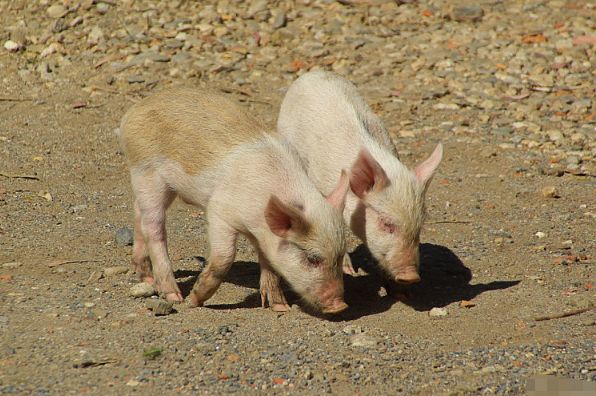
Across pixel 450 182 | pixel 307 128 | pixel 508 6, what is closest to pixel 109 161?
pixel 307 128

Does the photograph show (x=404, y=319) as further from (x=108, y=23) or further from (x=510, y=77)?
(x=108, y=23)

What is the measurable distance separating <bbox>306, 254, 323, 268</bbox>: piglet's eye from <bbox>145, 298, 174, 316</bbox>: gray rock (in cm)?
101

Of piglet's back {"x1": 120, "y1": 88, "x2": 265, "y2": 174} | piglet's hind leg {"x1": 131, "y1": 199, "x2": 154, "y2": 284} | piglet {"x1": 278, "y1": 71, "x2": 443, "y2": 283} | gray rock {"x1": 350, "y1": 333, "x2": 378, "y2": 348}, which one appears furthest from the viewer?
piglet's hind leg {"x1": 131, "y1": 199, "x2": 154, "y2": 284}

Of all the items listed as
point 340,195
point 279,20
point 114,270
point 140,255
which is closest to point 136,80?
point 279,20

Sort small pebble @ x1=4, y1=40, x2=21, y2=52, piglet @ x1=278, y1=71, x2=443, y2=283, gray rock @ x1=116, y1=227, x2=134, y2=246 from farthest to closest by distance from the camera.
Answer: small pebble @ x1=4, y1=40, x2=21, y2=52 → gray rock @ x1=116, y1=227, x2=134, y2=246 → piglet @ x1=278, y1=71, x2=443, y2=283

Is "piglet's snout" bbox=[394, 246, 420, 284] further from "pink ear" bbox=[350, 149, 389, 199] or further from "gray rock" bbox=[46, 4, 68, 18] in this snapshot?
"gray rock" bbox=[46, 4, 68, 18]

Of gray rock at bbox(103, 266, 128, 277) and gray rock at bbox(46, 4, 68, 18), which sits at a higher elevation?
gray rock at bbox(46, 4, 68, 18)

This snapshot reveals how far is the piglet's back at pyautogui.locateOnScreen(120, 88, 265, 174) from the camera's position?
6.85 meters

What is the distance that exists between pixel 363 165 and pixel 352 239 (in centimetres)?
180

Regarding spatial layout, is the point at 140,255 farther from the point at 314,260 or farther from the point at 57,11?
the point at 57,11

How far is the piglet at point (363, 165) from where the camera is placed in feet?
22.9

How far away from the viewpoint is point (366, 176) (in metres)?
7.04

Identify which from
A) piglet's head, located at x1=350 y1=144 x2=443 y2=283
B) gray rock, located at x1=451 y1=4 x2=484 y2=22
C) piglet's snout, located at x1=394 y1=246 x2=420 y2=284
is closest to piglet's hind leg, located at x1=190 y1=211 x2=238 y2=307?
piglet's head, located at x1=350 y1=144 x2=443 y2=283

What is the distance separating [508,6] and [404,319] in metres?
7.74
